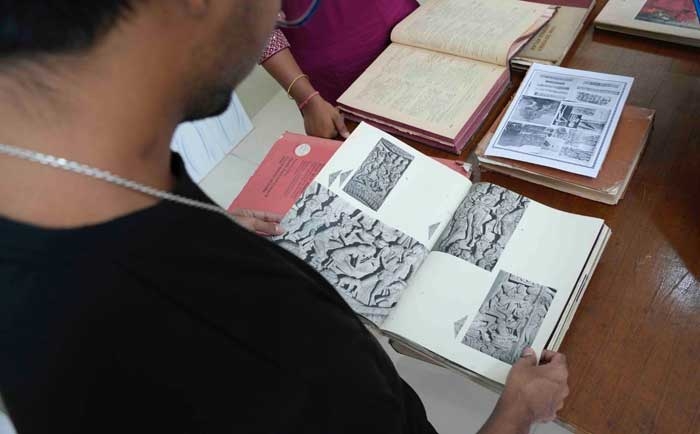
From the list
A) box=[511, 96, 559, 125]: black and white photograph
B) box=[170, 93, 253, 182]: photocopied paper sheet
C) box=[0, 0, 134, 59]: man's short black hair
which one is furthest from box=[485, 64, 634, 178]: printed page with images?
box=[170, 93, 253, 182]: photocopied paper sheet

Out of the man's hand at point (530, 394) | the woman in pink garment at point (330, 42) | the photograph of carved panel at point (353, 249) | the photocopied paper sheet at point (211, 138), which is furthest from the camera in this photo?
the photocopied paper sheet at point (211, 138)

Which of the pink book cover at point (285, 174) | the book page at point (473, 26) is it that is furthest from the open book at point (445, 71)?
the pink book cover at point (285, 174)

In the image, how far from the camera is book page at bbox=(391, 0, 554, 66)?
93 cm

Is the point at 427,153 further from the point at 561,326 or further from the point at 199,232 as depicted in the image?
the point at 199,232

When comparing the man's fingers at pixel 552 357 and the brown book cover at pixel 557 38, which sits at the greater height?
the brown book cover at pixel 557 38

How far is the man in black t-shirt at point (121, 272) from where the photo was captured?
336 millimetres

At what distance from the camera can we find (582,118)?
80 cm

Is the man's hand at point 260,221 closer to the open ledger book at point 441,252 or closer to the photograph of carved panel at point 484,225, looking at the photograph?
the open ledger book at point 441,252

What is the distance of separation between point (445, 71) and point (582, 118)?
9.9 inches

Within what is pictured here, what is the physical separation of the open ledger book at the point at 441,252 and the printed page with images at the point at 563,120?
0.08 meters

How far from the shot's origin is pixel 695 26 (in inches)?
34.6

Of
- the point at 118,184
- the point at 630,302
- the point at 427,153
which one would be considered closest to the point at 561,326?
the point at 630,302

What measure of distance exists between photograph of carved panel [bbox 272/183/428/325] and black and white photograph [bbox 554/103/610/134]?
0.97ft

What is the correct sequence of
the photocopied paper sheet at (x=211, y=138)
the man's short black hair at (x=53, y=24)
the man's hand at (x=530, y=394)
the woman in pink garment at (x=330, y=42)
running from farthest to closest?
the photocopied paper sheet at (x=211, y=138) < the woman in pink garment at (x=330, y=42) < the man's hand at (x=530, y=394) < the man's short black hair at (x=53, y=24)
